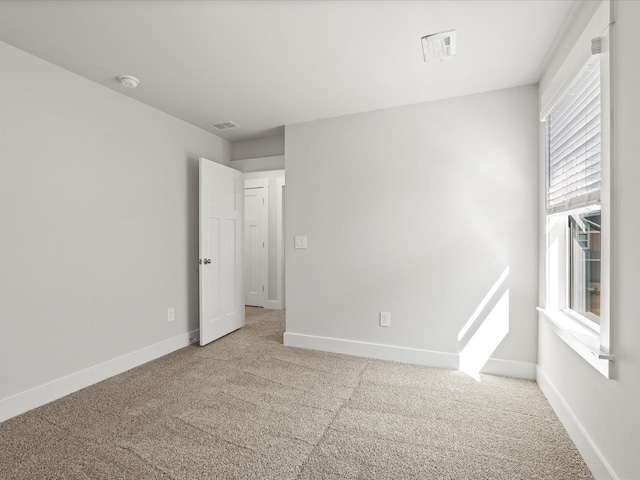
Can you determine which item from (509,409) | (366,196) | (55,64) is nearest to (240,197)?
(366,196)

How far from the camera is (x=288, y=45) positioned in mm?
2047

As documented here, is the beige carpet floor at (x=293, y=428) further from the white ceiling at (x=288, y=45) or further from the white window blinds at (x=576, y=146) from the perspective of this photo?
the white ceiling at (x=288, y=45)

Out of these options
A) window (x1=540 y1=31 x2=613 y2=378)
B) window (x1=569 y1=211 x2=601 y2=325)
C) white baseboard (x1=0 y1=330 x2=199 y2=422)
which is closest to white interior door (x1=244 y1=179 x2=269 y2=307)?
white baseboard (x1=0 y1=330 x2=199 y2=422)

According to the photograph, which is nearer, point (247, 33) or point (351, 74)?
point (247, 33)

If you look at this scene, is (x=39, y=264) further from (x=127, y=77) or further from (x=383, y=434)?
(x=383, y=434)

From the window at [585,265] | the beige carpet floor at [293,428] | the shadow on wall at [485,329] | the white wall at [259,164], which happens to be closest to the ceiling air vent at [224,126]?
the white wall at [259,164]

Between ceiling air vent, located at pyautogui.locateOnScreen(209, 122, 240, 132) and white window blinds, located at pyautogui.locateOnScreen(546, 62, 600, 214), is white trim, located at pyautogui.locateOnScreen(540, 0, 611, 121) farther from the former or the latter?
ceiling air vent, located at pyautogui.locateOnScreen(209, 122, 240, 132)

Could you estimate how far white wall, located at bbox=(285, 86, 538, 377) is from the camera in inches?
102

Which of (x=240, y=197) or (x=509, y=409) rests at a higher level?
(x=240, y=197)

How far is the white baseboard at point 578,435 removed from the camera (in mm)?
1425

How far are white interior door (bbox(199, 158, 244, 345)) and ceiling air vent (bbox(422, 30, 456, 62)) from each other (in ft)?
7.55

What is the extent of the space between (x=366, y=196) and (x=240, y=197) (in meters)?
1.72

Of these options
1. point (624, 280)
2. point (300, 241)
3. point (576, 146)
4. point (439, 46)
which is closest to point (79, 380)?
point (300, 241)

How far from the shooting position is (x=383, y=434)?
1839mm
